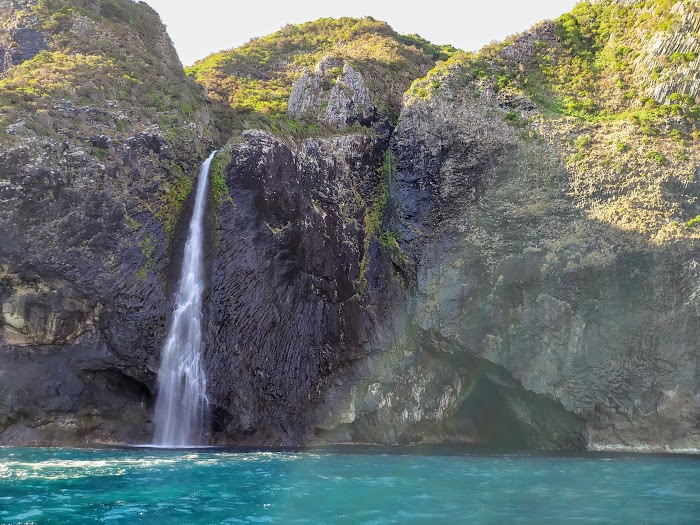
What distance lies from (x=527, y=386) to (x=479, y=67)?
20.4m

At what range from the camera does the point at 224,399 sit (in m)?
23.0

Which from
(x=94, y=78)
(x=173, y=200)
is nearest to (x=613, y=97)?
(x=173, y=200)

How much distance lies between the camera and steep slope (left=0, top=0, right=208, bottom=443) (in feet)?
71.1

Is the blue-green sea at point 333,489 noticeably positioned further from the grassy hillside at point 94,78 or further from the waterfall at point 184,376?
the grassy hillside at point 94,78

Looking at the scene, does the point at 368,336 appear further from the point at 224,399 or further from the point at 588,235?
the point at 588,235

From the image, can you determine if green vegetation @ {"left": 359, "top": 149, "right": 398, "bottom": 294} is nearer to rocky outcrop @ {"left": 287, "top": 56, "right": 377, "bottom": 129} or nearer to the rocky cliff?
the rocky cliff

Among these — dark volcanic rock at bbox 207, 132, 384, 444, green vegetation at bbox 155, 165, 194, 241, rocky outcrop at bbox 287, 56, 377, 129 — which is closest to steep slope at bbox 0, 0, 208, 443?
green vegetation at bbox 155, 165, 194, 241

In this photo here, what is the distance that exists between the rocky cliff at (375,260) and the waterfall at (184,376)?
0.54m

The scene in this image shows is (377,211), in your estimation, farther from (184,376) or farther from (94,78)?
(94,78)

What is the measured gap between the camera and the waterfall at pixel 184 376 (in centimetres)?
2220

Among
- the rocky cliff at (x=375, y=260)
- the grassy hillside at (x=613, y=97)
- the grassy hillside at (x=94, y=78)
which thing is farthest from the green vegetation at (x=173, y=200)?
the grassy hillside at (x=613, y=97)

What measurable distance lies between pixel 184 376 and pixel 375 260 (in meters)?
10.8

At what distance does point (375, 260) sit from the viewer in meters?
28.4

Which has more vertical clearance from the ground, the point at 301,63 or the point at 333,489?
the point at 301,63
